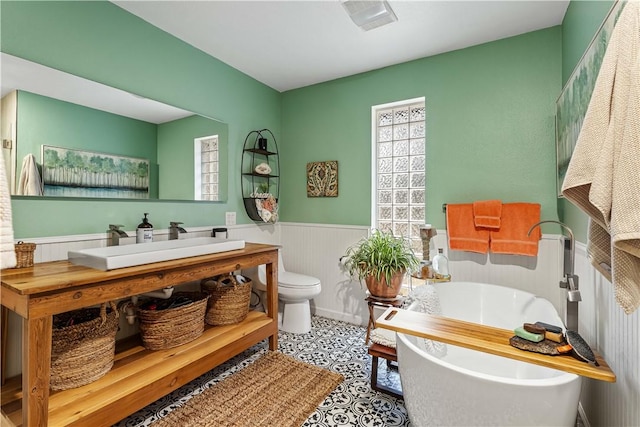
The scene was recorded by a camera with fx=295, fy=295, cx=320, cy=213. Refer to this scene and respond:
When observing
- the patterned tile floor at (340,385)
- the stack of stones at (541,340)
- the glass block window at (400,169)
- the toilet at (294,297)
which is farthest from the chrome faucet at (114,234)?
the stack of stones at (541,340)

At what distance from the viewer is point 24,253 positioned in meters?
1.51

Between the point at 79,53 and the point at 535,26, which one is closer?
the point at 79,53

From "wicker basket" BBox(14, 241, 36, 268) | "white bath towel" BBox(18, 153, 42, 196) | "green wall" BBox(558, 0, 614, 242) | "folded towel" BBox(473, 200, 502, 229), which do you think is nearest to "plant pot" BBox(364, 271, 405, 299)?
Result: "folded towel" BBox(473, 200, 502, 229)

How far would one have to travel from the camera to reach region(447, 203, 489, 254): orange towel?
7.68 ft

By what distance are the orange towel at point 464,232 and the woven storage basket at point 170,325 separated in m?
2.01

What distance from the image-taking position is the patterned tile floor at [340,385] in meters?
1.63

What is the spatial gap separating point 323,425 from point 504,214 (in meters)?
1.94

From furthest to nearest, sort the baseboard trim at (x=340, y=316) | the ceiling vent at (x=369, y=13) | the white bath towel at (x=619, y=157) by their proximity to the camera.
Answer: the baseboard trim at (x=340, y=316) → the ceiling vent at (x=369, y=13) → the white bath towel at (x=619, y=157)

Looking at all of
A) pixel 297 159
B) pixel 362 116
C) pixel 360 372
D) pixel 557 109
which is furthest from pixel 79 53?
pixel 557 109

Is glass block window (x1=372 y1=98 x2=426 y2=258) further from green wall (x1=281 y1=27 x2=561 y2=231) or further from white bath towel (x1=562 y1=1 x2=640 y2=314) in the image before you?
white bath towel (x1=562 y1=1 x2=640 y2=314)

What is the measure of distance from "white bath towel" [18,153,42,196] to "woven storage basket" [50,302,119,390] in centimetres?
72

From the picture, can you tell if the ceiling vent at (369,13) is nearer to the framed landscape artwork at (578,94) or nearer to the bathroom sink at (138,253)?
the framed landscape artwork at (578,94)

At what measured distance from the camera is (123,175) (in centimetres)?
201

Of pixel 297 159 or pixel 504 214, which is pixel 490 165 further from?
pixel 297 159
